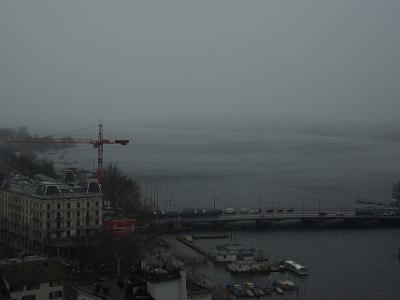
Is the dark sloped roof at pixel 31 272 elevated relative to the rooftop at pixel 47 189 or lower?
lower

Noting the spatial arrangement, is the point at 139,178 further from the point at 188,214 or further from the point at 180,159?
the point at 180,159

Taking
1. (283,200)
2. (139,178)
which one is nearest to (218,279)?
(283,200)

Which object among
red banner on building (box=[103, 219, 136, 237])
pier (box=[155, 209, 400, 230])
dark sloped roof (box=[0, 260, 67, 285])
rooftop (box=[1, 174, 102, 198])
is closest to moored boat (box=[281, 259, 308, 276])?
red banner on building (box=[103, 219, 136, 237])

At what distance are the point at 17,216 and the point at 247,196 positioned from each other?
30.9ft

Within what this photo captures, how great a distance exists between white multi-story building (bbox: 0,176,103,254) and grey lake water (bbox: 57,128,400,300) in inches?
87.7

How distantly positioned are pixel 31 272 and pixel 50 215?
4.83 metres

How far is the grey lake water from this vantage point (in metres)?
9.90

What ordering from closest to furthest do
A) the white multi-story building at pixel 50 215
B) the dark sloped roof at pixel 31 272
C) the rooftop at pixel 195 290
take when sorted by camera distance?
the rooftop at pixel 195 290, the dark sloped roof at pixel 31 272, the white multi-story building at pixel 50 215

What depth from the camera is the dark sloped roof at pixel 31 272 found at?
5.58 m

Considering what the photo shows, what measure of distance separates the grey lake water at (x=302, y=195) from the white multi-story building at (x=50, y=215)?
2.23 meters

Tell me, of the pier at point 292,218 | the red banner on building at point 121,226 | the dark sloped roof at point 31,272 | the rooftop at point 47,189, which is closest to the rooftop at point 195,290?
the dark sloped roof at point 31,272

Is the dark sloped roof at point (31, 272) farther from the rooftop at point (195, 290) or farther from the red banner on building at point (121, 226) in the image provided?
the red banner on building at point (121, 226)

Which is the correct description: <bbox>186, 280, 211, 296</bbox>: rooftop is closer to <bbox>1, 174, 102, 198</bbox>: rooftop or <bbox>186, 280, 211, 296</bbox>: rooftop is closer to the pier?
<bbox>1, 174, 102, 198</bbox>: rooftop

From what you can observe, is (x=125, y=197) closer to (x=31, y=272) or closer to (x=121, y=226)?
(x=121, y=226)
